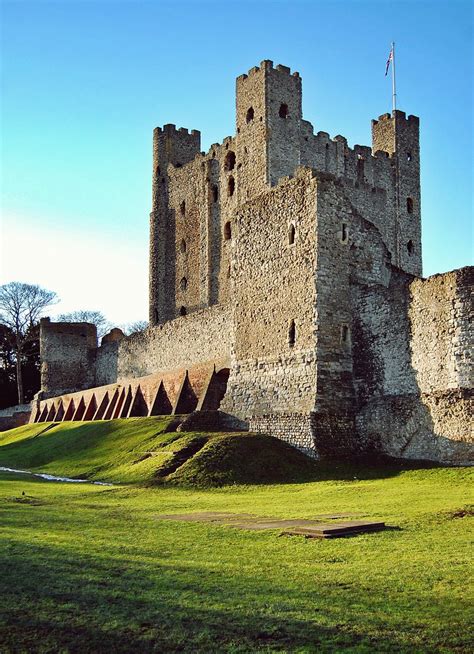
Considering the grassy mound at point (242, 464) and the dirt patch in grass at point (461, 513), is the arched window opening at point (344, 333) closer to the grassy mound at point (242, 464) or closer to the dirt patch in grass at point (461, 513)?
the grassy mound at point (242, 464)

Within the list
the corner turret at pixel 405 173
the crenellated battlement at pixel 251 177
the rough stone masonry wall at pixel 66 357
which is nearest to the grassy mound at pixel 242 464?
the crenellated battlement at pixel 251 177

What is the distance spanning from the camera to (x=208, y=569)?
8.82 metres

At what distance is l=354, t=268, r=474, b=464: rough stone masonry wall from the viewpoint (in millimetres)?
21359

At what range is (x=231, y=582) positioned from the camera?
814cm

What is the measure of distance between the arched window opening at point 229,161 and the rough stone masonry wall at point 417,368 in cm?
2856

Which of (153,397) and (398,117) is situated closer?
(153,397)

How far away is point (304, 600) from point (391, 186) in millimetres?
48973

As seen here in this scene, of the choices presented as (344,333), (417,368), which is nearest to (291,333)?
(344,333)

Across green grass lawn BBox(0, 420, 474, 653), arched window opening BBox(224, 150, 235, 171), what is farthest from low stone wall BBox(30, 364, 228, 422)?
arched window opening BBox(224, 150, 235, 171)

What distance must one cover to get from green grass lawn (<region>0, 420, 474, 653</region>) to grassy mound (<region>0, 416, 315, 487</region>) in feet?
17.8

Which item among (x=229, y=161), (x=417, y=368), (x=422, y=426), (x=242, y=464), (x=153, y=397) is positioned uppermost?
(x=229, y=161)

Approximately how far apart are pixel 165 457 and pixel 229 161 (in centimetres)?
3270

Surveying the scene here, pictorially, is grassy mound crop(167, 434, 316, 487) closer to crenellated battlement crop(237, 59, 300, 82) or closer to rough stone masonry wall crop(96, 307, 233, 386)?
rough stone masonry wall crop(96, 307, 233, 386)

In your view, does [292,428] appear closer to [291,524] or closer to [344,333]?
[344,333]
